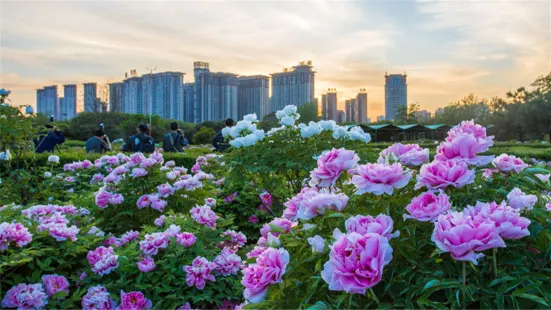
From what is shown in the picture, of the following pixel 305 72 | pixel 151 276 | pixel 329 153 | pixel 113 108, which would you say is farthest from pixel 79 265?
pixel 305 72

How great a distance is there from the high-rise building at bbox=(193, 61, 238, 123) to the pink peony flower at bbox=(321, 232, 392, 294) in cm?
4576

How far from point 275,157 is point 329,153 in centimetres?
171

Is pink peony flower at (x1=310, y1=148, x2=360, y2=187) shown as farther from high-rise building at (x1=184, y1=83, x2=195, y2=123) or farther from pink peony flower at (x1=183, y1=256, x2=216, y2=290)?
high-rise building at (x1=184, y1=83, x2=195, y2=123)

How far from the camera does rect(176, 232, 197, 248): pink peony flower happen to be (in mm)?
2609

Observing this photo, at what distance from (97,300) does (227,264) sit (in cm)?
69

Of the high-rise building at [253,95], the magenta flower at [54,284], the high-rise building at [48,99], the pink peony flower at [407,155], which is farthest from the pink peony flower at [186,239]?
the high-rise building at [48,99]

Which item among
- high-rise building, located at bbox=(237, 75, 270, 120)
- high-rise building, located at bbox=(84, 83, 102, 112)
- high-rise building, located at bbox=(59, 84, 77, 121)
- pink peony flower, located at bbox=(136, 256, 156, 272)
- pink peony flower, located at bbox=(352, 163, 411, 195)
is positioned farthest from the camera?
high-rise building, located at bbox=(59, 84, 77, 121)

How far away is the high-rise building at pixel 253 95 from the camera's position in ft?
155

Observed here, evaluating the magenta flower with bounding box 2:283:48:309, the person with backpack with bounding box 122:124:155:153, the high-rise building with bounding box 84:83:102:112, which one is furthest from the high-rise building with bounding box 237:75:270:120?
the magenta flower with bounding box 2:283:48:309

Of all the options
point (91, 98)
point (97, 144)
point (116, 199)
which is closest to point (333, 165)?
point (116, 199)

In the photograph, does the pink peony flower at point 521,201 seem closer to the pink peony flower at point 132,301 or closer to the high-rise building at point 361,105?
the pink peony flower at point 132,301

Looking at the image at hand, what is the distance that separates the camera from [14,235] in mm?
2402

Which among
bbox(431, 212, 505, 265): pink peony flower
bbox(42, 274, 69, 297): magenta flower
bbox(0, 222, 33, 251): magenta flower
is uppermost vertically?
bbox(431, 212, 505, 265): pink peony flower

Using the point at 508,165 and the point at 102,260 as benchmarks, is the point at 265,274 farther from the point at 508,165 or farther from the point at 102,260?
the point at 102,260
